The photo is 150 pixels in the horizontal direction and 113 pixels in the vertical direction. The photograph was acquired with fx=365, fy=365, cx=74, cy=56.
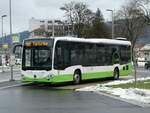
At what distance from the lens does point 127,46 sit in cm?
2722

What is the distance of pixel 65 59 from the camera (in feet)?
66.3

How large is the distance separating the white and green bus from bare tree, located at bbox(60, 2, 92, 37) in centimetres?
4601

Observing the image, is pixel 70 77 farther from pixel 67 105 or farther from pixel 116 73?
pixel 67 105

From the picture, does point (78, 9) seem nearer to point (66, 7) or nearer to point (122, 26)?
point (66, 7)

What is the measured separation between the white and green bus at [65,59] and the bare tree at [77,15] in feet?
151

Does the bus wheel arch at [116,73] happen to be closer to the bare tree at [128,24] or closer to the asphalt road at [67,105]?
the asphalt road at [67,105]

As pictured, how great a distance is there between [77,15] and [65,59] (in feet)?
169

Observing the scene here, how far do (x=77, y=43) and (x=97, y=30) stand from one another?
65.6m

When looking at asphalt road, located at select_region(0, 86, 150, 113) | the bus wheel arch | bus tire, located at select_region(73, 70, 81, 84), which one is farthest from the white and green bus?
asphalt road, located at select_region(0, 86, 150, 113)

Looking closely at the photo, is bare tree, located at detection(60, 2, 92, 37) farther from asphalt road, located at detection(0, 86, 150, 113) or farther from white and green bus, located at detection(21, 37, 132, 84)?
asphalt road, located at detection(0, 86, 150, 113)

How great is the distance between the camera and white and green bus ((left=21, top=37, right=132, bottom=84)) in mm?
19406

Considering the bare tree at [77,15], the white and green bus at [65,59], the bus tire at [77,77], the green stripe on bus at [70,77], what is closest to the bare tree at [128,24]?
the bare tree at [77,15]

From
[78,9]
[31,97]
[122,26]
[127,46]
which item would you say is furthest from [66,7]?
[31,97]

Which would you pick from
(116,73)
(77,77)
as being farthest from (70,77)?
(116,73)
